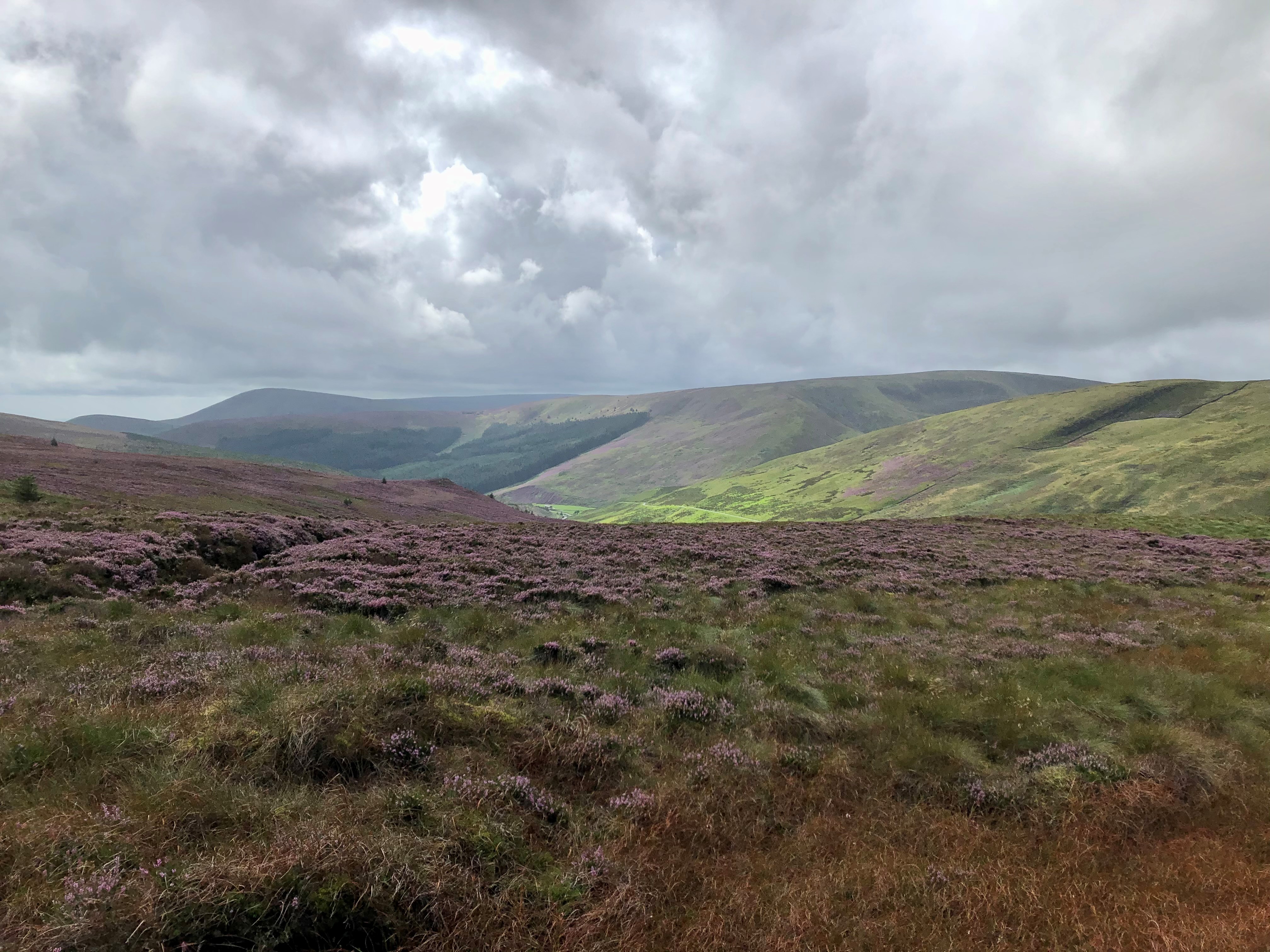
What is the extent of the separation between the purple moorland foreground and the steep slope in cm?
1389

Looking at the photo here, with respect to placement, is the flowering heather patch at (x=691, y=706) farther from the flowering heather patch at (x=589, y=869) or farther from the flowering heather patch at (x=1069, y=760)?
the flowering heather patch at (x=1069, y=760)

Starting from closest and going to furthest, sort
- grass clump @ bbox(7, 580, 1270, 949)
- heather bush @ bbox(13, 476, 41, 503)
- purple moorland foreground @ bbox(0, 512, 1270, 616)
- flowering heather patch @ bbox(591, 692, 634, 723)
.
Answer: grass clump @ bbox(7, 580, 1270, 949), flowering heather patch @ bbox(591, 692, 634, 723), purple moorland foreground @ bbox(0, 512, 1270, 616), heather bush @ bbox(13, 476, 41, 503)

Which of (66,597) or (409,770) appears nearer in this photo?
(409,770)

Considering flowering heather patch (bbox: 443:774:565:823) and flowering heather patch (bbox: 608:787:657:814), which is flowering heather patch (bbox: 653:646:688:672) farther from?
flowering heather patch (bbox: 443:774:565:823)

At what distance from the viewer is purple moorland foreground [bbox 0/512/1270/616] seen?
54.4ft

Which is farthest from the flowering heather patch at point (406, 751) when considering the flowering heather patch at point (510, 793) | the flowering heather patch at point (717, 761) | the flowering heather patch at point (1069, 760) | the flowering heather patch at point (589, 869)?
the flowering heather patch at point (1069, 760)

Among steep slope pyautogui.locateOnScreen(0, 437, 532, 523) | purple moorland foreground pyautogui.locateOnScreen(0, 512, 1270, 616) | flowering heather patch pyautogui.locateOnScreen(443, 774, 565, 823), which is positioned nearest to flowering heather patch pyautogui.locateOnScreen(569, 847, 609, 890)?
flowering heather patch pyautogui.locateOnScreen(443, 774, 565, 823)

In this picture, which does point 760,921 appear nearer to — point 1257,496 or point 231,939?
point 231,939

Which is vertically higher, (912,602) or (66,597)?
(66,597)

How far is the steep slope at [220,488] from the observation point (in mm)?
41406

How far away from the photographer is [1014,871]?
591 centimetres

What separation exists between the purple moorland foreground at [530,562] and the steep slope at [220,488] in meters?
13.9

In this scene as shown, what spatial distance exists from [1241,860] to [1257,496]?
123290 millimetres

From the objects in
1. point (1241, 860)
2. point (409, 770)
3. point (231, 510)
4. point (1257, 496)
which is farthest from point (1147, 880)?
point (1257, 496)
